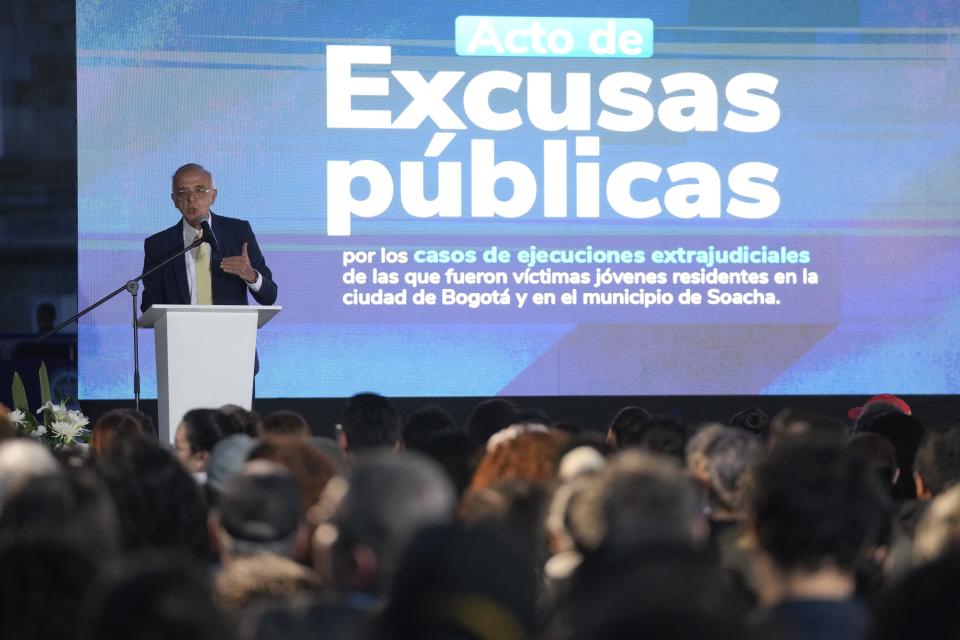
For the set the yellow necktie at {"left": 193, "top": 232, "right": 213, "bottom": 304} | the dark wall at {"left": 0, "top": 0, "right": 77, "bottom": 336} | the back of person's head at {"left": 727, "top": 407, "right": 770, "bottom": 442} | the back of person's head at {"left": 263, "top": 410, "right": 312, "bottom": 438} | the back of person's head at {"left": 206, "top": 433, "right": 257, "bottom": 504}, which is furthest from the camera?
the dark wall at {"left": 0, "top": 0, "right": 77, "bottom": 336}

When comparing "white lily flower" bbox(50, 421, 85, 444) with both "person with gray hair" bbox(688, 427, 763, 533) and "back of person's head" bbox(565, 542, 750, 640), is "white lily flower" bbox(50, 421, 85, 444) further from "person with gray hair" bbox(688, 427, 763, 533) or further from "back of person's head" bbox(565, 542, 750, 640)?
"back of person's head" bbox(565, 542, 750, 640)

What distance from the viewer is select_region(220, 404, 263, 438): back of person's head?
454 centimetres

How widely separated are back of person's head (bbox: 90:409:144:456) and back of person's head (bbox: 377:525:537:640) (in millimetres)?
3090

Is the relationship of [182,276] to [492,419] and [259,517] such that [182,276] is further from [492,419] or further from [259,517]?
[259,517]

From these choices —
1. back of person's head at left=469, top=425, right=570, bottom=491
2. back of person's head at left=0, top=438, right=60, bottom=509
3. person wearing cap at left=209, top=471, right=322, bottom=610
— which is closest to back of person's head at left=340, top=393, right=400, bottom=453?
back of person's head at left=469, top=425, right=570, bottom=491

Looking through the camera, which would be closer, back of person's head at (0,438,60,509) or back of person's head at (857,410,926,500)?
back of person's head at (0,438,60,509)

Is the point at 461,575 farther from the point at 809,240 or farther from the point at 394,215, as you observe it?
the point at 809,240

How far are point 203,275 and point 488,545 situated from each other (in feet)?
18.2

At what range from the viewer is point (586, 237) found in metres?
8.48

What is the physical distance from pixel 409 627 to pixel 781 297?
7279 mm

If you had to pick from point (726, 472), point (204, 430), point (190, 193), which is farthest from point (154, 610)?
point (190, 193)

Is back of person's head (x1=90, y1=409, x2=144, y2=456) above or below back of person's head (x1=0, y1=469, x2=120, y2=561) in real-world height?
Answer: below

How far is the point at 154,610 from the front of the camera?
4.83 feet

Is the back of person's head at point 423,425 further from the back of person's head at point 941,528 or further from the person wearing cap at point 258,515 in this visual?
the back of person's head at point 941,528
